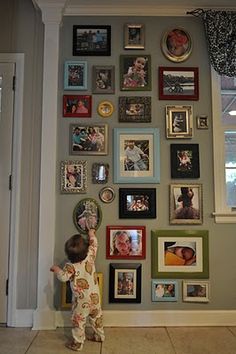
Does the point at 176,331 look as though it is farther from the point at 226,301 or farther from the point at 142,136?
the point at 142,136

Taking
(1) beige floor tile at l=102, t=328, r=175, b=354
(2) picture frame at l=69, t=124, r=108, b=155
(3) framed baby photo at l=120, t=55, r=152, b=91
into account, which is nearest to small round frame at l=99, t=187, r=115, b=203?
(2) picture frame at l=69, t=124, r=108, b=155

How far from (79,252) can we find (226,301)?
1234 mm

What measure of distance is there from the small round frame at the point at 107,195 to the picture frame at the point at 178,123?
63 cm

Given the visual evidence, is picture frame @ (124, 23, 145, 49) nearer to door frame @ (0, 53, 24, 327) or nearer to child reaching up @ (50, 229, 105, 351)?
door frame @ (0, 53, 24, 327)

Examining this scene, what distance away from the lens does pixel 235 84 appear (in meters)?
2.74

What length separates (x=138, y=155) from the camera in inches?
103

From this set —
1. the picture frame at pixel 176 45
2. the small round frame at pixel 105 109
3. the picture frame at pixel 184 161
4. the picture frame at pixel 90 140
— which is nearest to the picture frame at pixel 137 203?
the picture frame at pixel 184 161

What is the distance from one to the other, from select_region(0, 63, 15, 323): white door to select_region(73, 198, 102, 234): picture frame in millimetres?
545

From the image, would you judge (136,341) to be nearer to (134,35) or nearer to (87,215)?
(87,215)

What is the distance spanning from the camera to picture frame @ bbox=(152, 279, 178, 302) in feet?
8.29

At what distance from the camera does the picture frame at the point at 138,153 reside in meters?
2.59

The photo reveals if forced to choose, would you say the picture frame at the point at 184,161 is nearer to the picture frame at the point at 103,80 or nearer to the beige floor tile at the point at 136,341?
the picture frame at the point at 103,80

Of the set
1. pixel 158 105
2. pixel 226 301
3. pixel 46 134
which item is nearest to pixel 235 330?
pixel 226 301

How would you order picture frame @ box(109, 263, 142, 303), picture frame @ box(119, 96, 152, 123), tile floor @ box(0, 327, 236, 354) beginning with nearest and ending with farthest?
tile floor @ box(0, 327, 236, 354), picture frame @ box(109, 263, 142, 303), picture frame @ box(119, 96, 152, 123)
